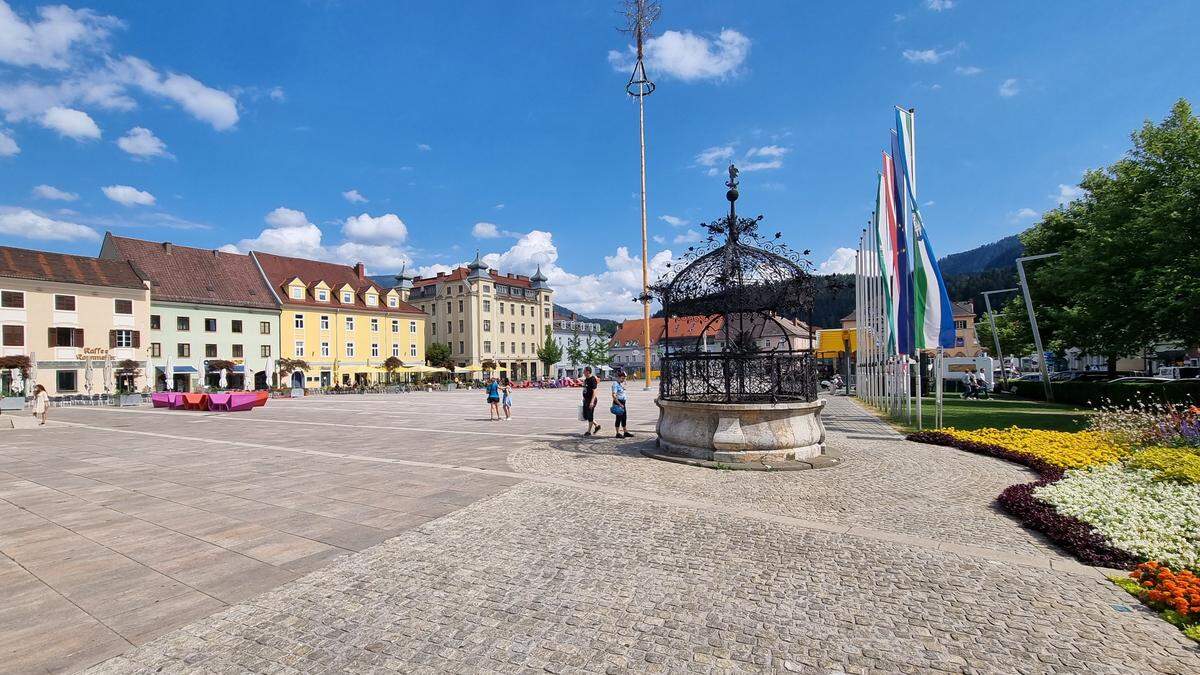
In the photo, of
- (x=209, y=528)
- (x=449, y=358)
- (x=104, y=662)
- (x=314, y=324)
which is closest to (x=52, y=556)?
(x=209, y=528)

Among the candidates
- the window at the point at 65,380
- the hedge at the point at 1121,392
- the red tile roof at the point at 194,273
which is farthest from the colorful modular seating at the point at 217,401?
the hedge at the point at 1121,392

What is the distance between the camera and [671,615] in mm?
→ 4227

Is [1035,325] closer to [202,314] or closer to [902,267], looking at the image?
[902,267]

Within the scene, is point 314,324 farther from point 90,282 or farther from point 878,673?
point 878,673

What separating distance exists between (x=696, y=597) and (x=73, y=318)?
164ft

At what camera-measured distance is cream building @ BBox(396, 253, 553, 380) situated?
7038 centimetres

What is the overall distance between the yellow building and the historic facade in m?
1.74

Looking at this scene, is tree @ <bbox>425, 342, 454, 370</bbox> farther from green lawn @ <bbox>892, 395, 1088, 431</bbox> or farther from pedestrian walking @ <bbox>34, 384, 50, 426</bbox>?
green lawn @ <bbox>892, 395, 1088, 431</bbox>

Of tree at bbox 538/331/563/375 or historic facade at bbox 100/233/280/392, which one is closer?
historic facade at bbox 100/233/280/392

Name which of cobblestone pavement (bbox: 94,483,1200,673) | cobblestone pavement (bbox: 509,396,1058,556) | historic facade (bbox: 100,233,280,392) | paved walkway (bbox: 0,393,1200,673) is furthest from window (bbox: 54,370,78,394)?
cobblestone pavement (bbox: 94,483,1200,673)

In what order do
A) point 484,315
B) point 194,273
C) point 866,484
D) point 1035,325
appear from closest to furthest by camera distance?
point 866,484 → point 1035,325 → point 194,273 → point 484,315

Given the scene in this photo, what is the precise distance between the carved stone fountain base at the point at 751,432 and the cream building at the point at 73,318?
38703mm

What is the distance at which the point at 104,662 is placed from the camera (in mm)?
3656

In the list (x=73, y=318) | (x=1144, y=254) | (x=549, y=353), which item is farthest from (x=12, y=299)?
(x=1144, y=254)
